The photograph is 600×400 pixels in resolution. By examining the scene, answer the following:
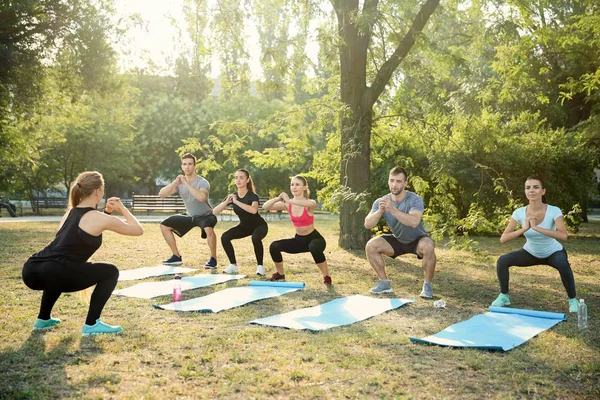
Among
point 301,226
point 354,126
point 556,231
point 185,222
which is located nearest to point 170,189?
point 185,222

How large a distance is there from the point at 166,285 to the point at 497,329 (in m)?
4.16

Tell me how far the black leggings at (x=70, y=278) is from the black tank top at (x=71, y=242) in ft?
0.19

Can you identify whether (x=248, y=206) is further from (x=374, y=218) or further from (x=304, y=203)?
(x=374, y=218)

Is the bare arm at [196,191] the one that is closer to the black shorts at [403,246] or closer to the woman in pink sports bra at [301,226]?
the woman in pink sports bra at [301,226]

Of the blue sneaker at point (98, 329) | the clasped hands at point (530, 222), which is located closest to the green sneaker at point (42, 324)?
the blue sneaker at point (98, 329)

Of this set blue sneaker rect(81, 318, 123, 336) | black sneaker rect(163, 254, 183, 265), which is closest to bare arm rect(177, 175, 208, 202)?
black sneaker rect(163, 254, 183, 265)

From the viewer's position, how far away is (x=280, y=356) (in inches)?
183

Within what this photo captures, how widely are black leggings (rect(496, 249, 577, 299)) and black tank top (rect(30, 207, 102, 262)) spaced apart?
14.2ft

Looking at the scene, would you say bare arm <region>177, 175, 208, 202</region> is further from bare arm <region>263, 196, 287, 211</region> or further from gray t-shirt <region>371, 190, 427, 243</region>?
gray t-shirt <region>371, 190, 427, 243</region>

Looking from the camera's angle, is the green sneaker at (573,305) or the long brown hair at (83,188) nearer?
the long brown hair at (83,188)

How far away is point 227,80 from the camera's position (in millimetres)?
13742

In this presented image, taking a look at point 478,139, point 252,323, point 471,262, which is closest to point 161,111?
point 478,139

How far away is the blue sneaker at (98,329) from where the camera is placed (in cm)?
526

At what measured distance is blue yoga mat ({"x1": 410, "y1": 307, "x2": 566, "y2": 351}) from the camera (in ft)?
16.7
